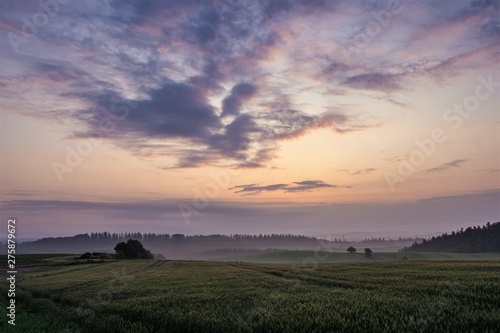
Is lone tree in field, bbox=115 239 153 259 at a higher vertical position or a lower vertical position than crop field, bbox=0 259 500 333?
lower

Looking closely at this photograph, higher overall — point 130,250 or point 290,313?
point 290,313

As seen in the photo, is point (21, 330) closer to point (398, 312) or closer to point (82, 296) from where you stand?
point (82, 296)

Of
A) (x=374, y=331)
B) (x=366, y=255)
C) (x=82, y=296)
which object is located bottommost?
(x=366, y=255)

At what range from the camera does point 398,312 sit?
43.7 ft

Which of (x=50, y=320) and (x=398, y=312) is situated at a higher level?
(x=398, y=312)

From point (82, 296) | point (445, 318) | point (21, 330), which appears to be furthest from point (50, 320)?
point (445, 318)

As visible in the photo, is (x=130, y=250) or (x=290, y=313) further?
(x=130, y=250)

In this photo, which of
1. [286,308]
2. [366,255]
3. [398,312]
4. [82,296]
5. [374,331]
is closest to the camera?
[374,331]

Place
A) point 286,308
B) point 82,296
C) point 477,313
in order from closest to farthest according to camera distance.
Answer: point 477,313
point 286,308
point 82,296

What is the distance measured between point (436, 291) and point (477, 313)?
6.57 m

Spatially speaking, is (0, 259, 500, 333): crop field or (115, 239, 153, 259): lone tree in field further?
(115, 239, 153, 259): lone tree in field

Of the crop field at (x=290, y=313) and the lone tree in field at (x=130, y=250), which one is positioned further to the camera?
the lone tree in field at (x=130, y=250)

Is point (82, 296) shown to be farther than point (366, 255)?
No

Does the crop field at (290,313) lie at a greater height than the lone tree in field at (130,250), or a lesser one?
greater
